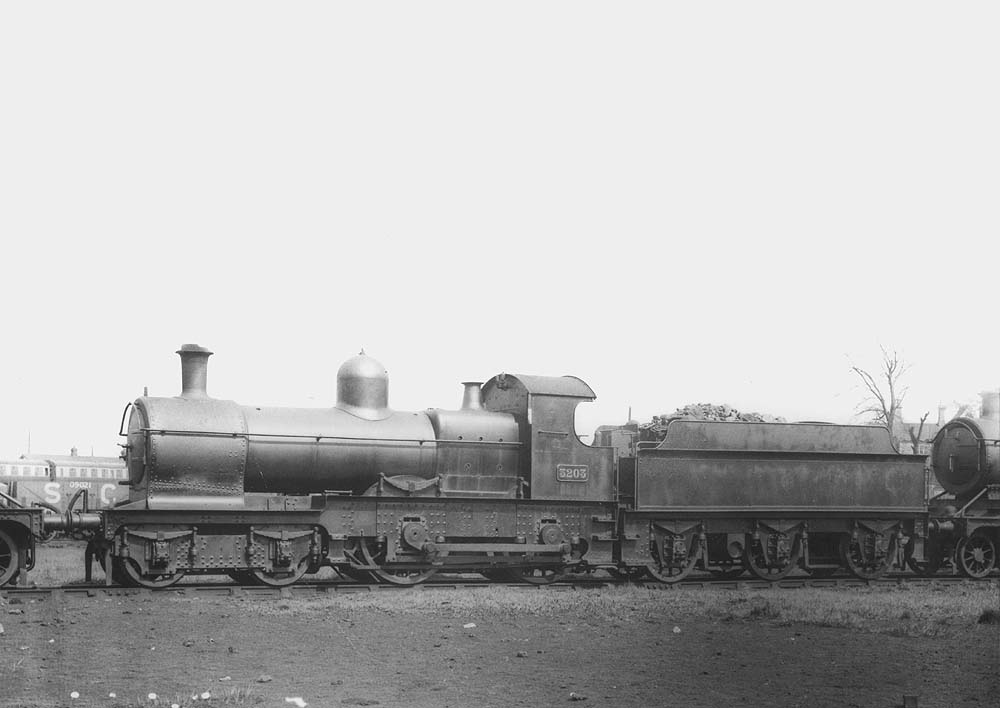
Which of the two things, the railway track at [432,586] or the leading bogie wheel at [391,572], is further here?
the leading bogie wheel at [391,572]

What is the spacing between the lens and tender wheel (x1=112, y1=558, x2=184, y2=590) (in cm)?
1447

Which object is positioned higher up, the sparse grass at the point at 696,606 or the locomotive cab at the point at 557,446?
the locomotive cab at the point at 557,446

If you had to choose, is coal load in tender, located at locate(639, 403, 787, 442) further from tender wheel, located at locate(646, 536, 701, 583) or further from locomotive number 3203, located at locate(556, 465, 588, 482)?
locomotive number 3203, located at locate(556, 465, 588, 482)

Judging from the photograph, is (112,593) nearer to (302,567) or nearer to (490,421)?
(302,567)

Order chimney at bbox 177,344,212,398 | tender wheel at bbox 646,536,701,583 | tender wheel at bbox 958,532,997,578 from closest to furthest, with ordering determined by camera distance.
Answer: chimney at bbox 177,344,212,398, tender wheel at bbox 646,536,701,583, tender wheel at bbox 958,532,997,578

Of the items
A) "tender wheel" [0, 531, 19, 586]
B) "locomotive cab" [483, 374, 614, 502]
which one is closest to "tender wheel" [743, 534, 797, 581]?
"locomotive cab" [483, 374, 614, 502]

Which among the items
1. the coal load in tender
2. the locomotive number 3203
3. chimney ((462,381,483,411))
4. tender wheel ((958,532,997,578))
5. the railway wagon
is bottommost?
tender wheel ((958,532,997,578))

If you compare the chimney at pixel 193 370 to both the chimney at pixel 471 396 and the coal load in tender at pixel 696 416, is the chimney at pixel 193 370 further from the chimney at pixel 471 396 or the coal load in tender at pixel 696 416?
the coal load in tender at pixel 696 416

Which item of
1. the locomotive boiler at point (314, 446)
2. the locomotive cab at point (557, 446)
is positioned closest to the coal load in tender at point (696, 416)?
the locomotive cab at point (557, 446)

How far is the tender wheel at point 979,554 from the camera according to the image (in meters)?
19.6

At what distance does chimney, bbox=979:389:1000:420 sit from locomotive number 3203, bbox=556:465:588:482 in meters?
9.01

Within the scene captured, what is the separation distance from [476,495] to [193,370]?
4.43 meters

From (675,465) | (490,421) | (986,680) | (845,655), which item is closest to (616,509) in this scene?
(675,465)

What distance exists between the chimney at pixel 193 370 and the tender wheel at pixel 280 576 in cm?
259
